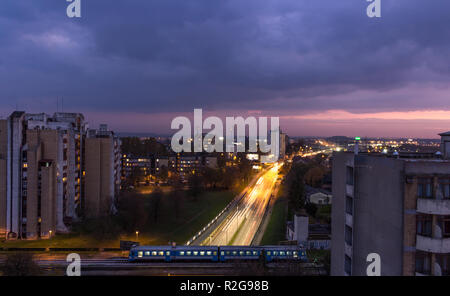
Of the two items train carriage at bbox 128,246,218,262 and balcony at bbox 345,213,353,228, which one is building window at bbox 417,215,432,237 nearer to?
balcony at bbox 345,213,353,228

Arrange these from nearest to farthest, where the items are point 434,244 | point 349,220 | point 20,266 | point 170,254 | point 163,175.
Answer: point 434,244 < point 349,220 < point 20,266 < point 170,254 < point 163,175

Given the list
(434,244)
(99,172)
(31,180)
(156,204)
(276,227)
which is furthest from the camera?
(99,172)

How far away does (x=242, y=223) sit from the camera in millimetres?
22266

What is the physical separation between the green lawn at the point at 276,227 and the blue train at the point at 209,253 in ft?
12.6

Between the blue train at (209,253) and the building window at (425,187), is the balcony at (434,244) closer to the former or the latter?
the building window at (425,187)

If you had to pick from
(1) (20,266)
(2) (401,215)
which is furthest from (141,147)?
(2) (401,215)

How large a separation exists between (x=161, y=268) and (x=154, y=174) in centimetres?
3242

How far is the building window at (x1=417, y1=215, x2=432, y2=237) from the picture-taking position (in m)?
5.77

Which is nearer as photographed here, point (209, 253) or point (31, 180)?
point (209, 253)

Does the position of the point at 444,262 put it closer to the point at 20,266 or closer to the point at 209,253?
the point at 209,253

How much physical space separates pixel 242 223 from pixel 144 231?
6484 mm

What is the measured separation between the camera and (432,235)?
5.66 metres

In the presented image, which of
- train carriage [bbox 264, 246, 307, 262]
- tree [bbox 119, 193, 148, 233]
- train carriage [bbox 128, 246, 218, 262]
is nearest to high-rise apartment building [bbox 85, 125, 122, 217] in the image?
tree [bbox 119, 193, 148, 233]
